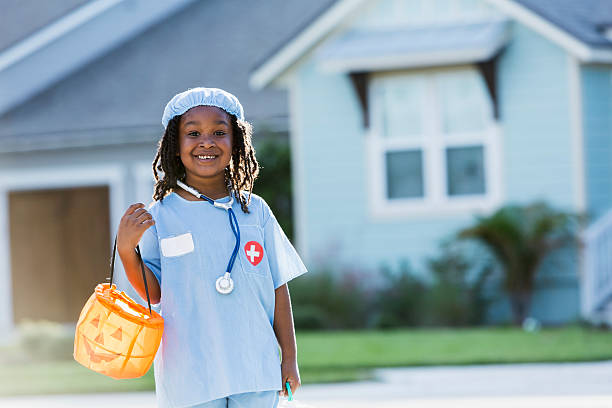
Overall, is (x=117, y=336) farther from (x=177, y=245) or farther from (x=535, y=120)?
(x=535, y=120)

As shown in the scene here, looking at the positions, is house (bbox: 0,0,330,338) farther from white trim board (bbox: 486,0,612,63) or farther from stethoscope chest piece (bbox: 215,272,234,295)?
Answer: stethoscope chest piece (bbox: 215,272,234,295)

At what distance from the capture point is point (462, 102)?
45.7ft

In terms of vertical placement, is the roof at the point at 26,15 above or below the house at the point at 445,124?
above

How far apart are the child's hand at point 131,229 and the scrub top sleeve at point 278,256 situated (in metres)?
0.42

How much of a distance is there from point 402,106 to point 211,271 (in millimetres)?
10611

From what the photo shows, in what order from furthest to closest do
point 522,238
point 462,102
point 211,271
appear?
point 462,102 < point 522,238 < point 211,271

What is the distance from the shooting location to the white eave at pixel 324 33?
1330 centimetres

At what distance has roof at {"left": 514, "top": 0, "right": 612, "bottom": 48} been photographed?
13180 mm

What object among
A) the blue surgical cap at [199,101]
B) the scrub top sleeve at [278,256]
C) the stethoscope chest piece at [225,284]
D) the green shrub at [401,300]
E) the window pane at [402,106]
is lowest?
the green shrub at [401,300]

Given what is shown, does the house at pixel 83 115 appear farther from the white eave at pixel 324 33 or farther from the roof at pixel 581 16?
the roof at pixel 581 16

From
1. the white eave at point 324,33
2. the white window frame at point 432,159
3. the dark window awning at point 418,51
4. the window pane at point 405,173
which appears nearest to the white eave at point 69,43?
the white eave at point 324,33

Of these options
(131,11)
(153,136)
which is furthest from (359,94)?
(131,11)

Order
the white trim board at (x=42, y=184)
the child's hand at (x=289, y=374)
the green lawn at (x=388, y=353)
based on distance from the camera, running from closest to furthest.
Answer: the child's hand at (x=289, y=374) → the green lawn at (x=388, y=353) → the white trim board at (x=42, y=184)

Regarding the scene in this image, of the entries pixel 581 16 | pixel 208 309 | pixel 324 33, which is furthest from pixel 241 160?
pixel 581 16
